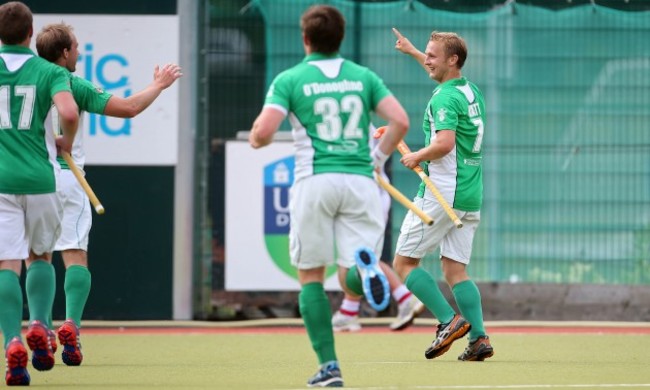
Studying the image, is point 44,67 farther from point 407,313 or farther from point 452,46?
point 407,313

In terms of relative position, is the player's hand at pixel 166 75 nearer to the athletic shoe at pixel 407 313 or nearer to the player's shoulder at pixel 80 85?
the player's shoulder at pixel 80 85

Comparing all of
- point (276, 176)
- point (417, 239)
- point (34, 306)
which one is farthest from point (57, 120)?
point (276, 176)

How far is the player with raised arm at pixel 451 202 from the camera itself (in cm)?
910

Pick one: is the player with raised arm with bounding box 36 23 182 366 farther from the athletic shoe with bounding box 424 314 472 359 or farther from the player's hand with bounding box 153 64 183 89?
the athletic shoe with bounding box 424 314 472 359

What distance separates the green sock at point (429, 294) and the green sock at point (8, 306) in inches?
103

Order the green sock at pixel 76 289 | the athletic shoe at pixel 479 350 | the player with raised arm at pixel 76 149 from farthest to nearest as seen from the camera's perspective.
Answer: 1. the green sock at pixel 76 289
2. the athletic shoe at pixel 479 350
3. the player with raised arm at pixel 76 149

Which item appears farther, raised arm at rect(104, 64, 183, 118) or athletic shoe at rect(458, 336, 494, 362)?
athletic shoe at rect(458, 336, 494, 362)

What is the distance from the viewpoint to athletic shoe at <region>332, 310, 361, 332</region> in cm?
1254

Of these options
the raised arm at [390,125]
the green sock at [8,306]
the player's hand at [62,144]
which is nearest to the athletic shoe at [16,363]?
the green sock at [8,306]

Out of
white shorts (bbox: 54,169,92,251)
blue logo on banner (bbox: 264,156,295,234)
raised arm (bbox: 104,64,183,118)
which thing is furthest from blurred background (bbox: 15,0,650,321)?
raised arm (bbox: 104,64,183,118)

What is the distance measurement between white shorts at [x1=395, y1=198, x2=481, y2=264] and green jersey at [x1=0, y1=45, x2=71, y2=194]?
2510mm

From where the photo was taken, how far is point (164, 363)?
30.6ft

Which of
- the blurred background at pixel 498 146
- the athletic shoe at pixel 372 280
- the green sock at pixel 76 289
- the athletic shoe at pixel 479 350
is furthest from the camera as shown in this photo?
the blurred background at pixel 498 146

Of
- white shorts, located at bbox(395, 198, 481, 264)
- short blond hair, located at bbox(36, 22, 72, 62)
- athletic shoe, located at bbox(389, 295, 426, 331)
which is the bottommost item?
athletic shoe, located at bbox(389, 295, 426, 331)
